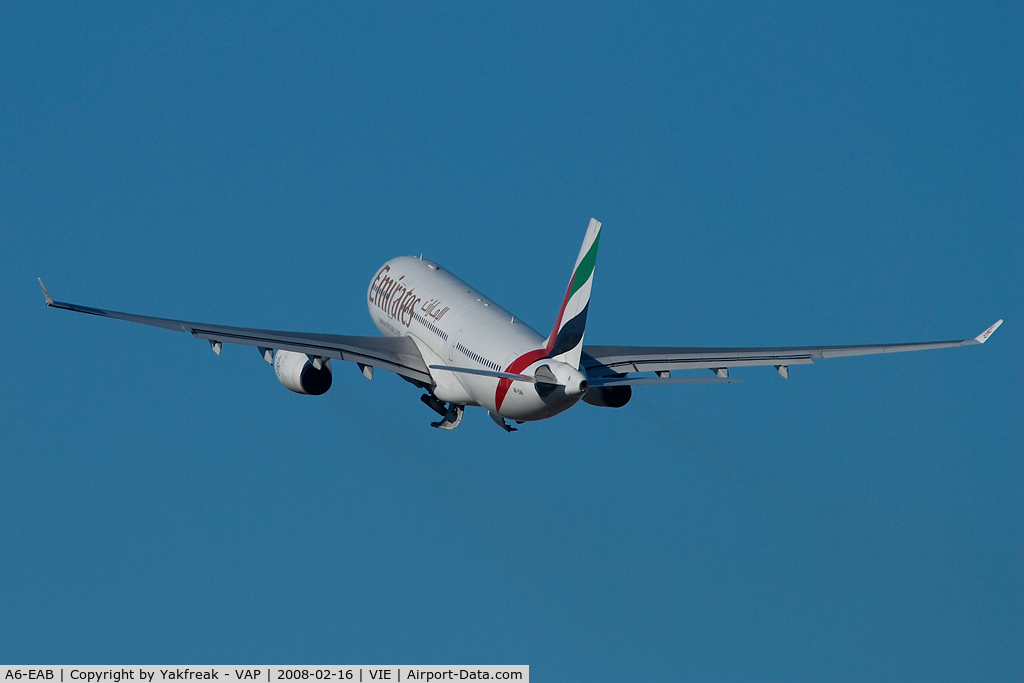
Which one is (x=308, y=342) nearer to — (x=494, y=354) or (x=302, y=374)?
(x=302, y=374)

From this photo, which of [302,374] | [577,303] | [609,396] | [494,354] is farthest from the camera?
[302,374]

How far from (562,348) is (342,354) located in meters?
9.45

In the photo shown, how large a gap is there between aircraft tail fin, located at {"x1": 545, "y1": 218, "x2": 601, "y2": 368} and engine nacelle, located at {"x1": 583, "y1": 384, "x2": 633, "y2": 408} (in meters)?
7.48

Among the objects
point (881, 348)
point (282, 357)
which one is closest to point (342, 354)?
point (282, 357)

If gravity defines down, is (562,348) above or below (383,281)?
below

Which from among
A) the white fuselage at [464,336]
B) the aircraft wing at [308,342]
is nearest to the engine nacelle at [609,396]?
the white fuselage at [464,336]

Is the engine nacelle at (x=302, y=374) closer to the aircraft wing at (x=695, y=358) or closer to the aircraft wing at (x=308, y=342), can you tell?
the aircraft wing at (x=308, y=342)

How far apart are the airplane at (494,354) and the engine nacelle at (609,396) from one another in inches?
1.3

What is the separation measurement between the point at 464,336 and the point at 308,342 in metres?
5.19

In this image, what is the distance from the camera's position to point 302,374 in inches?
2484

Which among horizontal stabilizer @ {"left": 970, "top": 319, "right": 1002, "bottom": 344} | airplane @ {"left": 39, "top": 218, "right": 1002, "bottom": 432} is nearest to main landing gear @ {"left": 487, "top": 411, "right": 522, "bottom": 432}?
airplane @ {"left": 39, "top": 218, "right": 1002, "bottom": 432}

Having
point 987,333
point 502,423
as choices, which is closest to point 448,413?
point 502,423

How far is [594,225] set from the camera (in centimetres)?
5516

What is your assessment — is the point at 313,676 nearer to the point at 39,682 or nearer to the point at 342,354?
the point at 39,682
